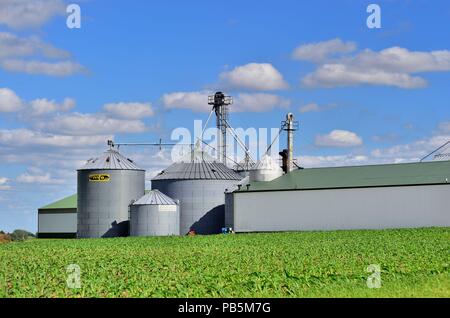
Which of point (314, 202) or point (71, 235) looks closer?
point (314, 202)

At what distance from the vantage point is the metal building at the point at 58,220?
9344 centimetres

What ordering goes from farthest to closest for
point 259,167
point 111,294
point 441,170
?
1. point 259,167
2. point 441,170
3. point 111,294

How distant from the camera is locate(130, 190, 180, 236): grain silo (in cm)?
7412

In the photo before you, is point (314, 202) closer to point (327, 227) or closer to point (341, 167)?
point (327, 227)

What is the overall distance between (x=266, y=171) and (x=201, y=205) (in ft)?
24.6

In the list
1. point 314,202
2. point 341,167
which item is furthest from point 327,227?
point 341,167

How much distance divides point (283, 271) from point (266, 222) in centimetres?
4201

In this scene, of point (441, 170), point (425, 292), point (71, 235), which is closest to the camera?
point (425, 292)

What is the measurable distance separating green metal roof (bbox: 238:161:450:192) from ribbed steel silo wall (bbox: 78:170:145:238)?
11919 millimetres

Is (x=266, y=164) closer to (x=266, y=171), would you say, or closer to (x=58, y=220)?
(x=266, y=171)

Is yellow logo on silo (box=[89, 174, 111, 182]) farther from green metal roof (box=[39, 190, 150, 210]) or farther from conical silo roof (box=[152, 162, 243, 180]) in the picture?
green metal roof (box=[39, 190, 150, 210])

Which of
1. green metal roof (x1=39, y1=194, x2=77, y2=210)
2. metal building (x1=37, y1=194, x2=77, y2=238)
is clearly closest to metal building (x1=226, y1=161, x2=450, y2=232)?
metal building (x1=37, y1=194, x2=77, y2=238)

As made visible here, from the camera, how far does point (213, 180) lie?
79000mm

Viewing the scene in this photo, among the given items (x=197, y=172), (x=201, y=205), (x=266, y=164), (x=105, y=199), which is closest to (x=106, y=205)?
(x=105, y=199)
